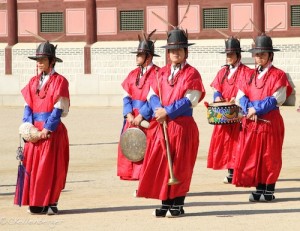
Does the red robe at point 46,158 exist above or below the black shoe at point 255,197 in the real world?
above

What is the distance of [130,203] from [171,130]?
144 centimetres

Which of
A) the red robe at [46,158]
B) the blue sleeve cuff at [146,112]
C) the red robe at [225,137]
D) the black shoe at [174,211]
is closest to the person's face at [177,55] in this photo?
the red robe at [46,158]

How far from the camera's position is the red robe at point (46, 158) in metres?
11.7

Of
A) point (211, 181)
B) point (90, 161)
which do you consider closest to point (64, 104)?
point (211, 181)

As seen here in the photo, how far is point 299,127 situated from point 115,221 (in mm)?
13103

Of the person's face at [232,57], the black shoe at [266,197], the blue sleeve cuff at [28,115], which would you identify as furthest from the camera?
the person's face at [232,57]

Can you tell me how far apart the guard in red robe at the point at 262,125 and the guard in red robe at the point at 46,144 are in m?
2.19

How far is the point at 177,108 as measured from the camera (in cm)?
1130

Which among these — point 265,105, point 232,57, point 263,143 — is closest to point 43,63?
point 265,105

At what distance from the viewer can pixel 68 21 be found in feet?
122

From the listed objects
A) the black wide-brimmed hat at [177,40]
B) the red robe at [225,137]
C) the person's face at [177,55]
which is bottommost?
the red robe at [225,137]

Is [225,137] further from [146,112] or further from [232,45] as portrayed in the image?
[146,112]

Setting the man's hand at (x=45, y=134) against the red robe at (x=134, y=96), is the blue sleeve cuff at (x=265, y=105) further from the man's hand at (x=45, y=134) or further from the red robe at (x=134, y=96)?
the man's hand at (x=45, y=134)

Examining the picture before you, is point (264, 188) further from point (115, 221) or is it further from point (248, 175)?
point (115, 221)
